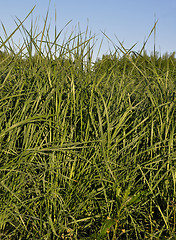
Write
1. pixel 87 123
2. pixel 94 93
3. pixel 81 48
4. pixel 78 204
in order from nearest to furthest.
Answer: pixel 78 204 < pixel 87 123 < pixel 94 93 < pixel 81 48

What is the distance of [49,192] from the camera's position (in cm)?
173

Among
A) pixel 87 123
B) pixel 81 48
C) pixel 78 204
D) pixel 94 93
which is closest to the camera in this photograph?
pixel 78 204

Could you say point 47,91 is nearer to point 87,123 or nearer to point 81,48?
point 87,123

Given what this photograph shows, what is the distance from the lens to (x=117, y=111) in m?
1.95

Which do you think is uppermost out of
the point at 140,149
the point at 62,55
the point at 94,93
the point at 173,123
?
the point at 62,55

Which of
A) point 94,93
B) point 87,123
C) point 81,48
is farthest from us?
point 81,48

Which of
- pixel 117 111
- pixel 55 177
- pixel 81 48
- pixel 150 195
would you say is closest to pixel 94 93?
pixel 117 111

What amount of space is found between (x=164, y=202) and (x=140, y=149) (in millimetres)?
390

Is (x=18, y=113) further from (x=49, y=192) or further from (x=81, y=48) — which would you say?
(x=81, y=48)

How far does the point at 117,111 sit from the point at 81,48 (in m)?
0.61

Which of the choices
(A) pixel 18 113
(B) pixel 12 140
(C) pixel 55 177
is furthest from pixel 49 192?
(A) pixel 18 113

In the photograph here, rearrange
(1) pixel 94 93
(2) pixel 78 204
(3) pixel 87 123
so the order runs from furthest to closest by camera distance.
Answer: (1) pixel 94 93
(3) pixel 87 123
(2) pixel 78 204

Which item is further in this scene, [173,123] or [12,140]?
[173,123]

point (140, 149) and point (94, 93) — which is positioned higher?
point (94, 93)
